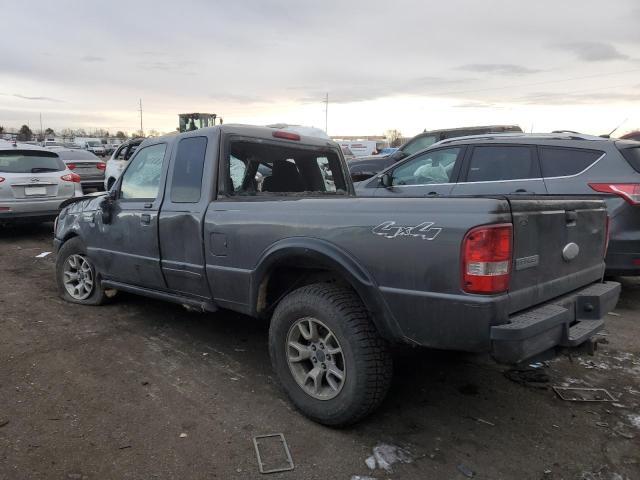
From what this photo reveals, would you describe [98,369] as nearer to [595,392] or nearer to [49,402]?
[49,402]

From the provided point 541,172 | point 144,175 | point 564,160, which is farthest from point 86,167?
point 564,160

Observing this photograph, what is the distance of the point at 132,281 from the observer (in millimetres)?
4824

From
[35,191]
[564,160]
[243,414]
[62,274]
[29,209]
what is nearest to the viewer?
[243,414]

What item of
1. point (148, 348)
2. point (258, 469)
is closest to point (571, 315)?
point (258, 469)

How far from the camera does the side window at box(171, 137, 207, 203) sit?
4.12m

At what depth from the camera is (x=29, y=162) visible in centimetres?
962

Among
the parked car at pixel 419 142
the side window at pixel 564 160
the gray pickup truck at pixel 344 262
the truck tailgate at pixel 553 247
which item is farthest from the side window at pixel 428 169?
the parked car at pixel 419 142

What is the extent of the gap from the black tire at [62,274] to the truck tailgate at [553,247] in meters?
4.23

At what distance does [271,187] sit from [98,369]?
1.99 metres

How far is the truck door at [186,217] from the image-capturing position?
4.00m

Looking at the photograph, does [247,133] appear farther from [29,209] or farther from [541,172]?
[29,209]

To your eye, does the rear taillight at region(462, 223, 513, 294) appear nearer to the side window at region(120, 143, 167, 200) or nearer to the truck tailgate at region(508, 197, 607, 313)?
the truck tailgate at region(508, 197, 607, 313)

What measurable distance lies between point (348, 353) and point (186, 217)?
181 cm

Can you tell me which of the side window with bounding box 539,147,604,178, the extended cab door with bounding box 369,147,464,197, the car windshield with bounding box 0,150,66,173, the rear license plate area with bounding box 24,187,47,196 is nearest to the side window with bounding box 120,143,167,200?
the extended cab door with bounding box 369,147,464,197
